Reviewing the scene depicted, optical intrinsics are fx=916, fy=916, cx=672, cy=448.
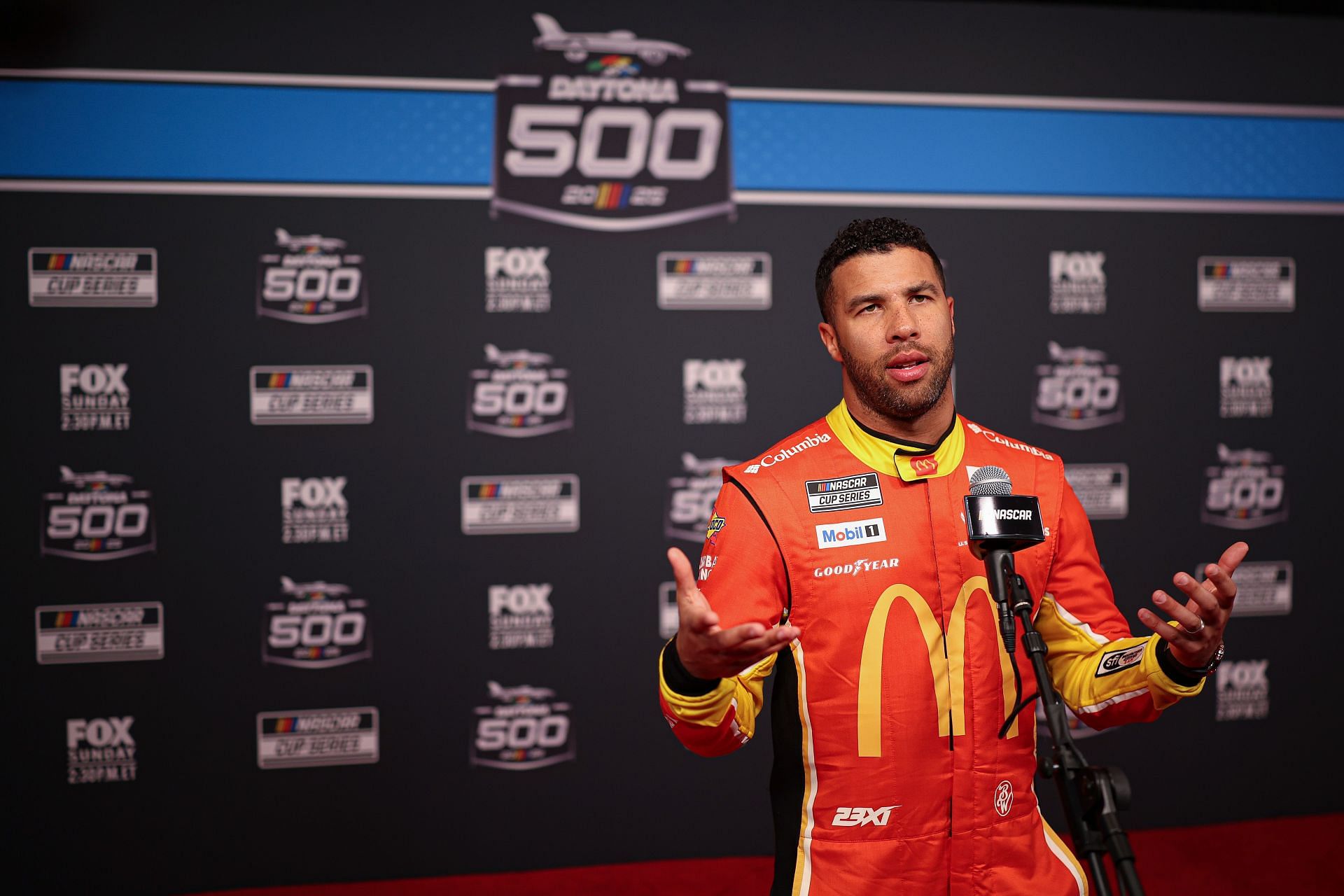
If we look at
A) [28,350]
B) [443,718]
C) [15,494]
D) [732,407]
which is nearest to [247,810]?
[443,718]

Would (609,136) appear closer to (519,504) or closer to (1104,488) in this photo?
(519,504)

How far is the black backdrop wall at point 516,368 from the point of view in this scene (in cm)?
279

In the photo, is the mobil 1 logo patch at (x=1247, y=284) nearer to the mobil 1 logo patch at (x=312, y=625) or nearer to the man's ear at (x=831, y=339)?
the man's ear at (x=831, y=339)

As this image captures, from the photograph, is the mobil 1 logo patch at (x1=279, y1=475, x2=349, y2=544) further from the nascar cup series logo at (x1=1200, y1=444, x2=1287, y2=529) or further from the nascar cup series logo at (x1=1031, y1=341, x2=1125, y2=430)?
the nascar cup series logo at (x1=1200, y1=444, x2=1287, y2=529)

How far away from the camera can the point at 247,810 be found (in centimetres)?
285

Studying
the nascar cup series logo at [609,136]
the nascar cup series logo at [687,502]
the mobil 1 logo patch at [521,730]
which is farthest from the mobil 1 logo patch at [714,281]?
the mobil 1 logo patch at [521,730]

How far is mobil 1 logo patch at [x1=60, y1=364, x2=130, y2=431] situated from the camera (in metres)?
2.77

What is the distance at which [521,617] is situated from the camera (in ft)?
9.68

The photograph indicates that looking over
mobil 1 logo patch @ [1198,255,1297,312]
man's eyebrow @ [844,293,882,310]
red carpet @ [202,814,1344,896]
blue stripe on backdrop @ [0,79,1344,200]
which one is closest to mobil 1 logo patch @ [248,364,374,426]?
blue stripe on backdrop @ [0,79,1344,200]

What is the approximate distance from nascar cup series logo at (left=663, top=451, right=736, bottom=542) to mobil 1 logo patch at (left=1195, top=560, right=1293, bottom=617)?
1.78 m

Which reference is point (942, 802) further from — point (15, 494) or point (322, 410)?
point (15, 494)

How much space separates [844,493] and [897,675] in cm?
27

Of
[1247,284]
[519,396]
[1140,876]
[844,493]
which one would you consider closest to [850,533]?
[844,493]

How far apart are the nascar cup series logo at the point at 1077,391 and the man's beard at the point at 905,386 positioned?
1.95 metres
